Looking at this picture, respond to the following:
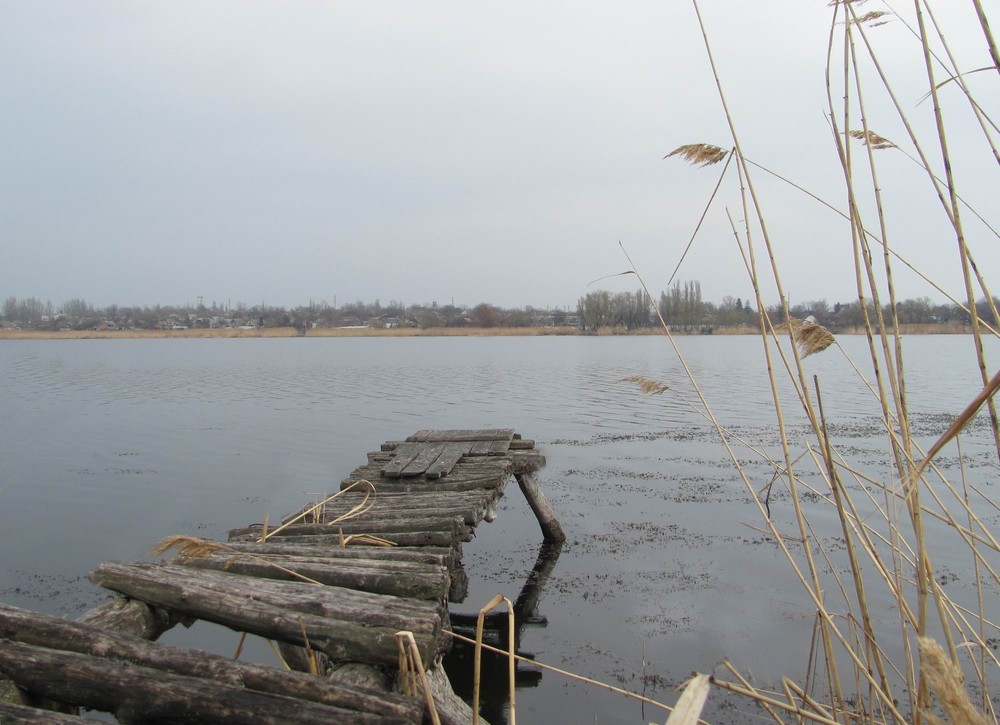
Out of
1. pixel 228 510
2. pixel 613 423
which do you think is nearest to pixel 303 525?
pixel 228 510

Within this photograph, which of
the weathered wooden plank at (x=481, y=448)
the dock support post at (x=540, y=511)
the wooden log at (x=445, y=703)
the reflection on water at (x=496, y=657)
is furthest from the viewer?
the dock support post at (x=540, y=511)

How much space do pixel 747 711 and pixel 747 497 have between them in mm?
6153

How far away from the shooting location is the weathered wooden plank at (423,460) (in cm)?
696

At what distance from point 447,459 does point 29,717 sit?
18.1 feet

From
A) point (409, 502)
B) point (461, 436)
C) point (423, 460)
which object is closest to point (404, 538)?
point (409, 502)

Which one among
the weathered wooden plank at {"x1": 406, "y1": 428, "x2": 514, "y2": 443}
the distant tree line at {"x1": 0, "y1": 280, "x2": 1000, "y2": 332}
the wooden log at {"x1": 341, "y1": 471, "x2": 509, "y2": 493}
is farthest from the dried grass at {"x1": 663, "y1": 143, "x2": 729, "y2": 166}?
the distant tree line at {"x1": 0, "y1": 280, "x2": 1000, "y2": 332}

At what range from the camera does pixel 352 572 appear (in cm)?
354

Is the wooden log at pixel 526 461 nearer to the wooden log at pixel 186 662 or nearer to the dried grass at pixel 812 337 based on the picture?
the wooden log at pixel 186 662

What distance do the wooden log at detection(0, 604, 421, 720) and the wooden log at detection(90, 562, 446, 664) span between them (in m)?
0.39

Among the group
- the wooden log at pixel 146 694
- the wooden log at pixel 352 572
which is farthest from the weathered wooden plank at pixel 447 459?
the wooden log at pixel 146 694

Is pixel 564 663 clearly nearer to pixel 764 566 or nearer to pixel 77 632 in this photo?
pixel 764 566

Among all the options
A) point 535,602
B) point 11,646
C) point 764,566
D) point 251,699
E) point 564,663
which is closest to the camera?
point 251,699

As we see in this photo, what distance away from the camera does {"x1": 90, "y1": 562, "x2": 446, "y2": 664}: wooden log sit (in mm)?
2863

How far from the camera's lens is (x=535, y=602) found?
276 inches
